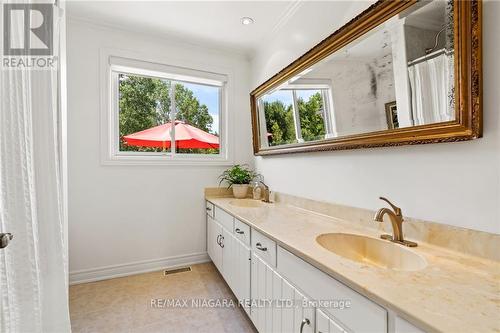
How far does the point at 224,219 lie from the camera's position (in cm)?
217

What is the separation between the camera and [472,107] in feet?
3.08

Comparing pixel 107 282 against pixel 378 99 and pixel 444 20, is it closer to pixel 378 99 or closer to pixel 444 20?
pixel 378 99

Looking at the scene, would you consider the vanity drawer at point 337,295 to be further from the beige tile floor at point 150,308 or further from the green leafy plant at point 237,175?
the green leafy plant at point 237,175

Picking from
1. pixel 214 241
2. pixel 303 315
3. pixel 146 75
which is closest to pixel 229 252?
pixel 214 241

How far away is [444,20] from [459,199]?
0.75 m

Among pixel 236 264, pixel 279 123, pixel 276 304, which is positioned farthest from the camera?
pixel 279 123

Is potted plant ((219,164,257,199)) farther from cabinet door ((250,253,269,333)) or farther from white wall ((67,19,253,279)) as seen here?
cabinet door ((250,253,269,333))

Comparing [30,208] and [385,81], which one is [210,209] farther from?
[385,81]

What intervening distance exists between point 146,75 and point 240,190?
162 centimetres

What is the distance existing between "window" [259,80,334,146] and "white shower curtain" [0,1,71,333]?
1.59 meters

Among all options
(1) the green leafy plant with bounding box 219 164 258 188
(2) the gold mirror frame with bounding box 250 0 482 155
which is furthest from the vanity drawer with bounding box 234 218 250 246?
(1) the green leafy plant with bounding box 219 164 258 188

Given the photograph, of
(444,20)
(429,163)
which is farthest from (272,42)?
(429,163)

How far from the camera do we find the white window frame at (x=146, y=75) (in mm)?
2383

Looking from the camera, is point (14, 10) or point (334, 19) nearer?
point (14, 10)
